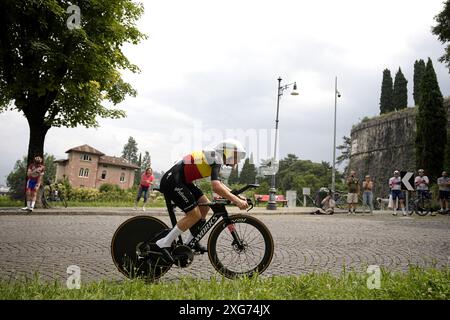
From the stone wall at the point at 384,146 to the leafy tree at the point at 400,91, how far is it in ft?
41.2

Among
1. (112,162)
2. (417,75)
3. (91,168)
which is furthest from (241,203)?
(112,162)

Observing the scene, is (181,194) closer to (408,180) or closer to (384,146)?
(408,180)

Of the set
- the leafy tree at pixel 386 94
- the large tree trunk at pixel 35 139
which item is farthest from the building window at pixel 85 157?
the large tree trunk at pixel 35 139

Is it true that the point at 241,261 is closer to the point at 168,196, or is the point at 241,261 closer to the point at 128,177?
the point at 168,196

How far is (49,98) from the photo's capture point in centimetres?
1527

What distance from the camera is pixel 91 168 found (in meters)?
73.4

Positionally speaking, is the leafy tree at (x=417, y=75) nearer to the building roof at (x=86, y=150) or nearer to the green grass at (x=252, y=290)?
the green grass at (x=252, y=290)

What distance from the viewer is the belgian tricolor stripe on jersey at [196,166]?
3711mm

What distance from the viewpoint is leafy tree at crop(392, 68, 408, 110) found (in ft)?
171

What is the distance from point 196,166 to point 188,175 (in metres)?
0.14

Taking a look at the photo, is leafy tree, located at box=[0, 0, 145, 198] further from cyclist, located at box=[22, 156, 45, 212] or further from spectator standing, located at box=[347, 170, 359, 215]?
spectator standing, located at box=[347, 170, 359, 215]

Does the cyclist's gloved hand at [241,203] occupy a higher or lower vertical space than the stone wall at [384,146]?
lower
